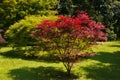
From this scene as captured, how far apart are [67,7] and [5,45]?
37.9ft

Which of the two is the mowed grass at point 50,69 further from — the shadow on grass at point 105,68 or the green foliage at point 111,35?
the green foliage at point 111,35

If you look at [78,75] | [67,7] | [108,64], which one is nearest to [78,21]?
[78,75]

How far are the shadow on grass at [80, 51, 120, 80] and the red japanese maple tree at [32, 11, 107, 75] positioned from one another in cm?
153

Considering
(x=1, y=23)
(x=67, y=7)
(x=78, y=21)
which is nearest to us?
(x=78, y=21)

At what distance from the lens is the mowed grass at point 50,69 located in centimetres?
1542

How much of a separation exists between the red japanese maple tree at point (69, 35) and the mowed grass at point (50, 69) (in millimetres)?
950

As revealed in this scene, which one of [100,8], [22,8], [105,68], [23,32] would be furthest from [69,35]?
[100,8]

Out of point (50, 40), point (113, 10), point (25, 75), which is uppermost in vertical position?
point (50, 40)

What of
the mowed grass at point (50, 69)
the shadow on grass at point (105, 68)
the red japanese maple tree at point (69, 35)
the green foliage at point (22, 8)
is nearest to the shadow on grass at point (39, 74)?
the mowed grass at point (50, 69)

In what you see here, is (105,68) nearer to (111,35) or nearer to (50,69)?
(50,69)

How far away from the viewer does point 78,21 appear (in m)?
15.4

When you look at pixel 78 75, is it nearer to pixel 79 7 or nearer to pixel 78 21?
pixel 78 21

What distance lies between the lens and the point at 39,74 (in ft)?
51.5

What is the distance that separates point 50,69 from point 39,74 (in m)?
1.23
